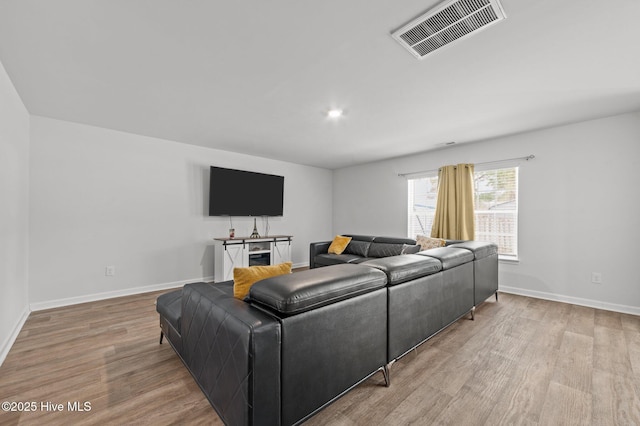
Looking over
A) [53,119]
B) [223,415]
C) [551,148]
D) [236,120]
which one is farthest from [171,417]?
[551,148]

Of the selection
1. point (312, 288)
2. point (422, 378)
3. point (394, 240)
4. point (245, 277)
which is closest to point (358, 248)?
point (394, 240)

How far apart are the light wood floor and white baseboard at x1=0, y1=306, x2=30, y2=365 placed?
1.7 inches

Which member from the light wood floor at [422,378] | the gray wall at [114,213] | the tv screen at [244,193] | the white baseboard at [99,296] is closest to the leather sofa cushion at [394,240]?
the light wood floor at [422,378]

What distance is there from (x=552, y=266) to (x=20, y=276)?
6483 mm

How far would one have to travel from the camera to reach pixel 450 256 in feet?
8.47

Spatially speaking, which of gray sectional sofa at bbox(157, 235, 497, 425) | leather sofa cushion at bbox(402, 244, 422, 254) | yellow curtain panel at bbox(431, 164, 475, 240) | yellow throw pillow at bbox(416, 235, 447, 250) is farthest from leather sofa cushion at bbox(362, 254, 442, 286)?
yellow curtain panel at bbox(431, 164, 475, 240)

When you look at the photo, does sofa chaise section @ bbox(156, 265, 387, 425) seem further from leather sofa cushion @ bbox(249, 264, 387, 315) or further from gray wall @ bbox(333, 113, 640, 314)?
gray wall @ bbox(333, 113, 640, 314)

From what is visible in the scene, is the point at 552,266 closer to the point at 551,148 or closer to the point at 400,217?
the point at 551,148

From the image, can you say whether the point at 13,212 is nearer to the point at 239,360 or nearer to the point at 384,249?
the point at 239,360

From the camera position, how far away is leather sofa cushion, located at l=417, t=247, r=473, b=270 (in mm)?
2471

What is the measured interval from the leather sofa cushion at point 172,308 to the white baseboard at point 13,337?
122 centimetres

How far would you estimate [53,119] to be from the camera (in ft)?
11.4

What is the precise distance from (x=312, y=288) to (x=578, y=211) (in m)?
4.09

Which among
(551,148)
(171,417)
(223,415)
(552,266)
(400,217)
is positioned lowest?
(171,417)
